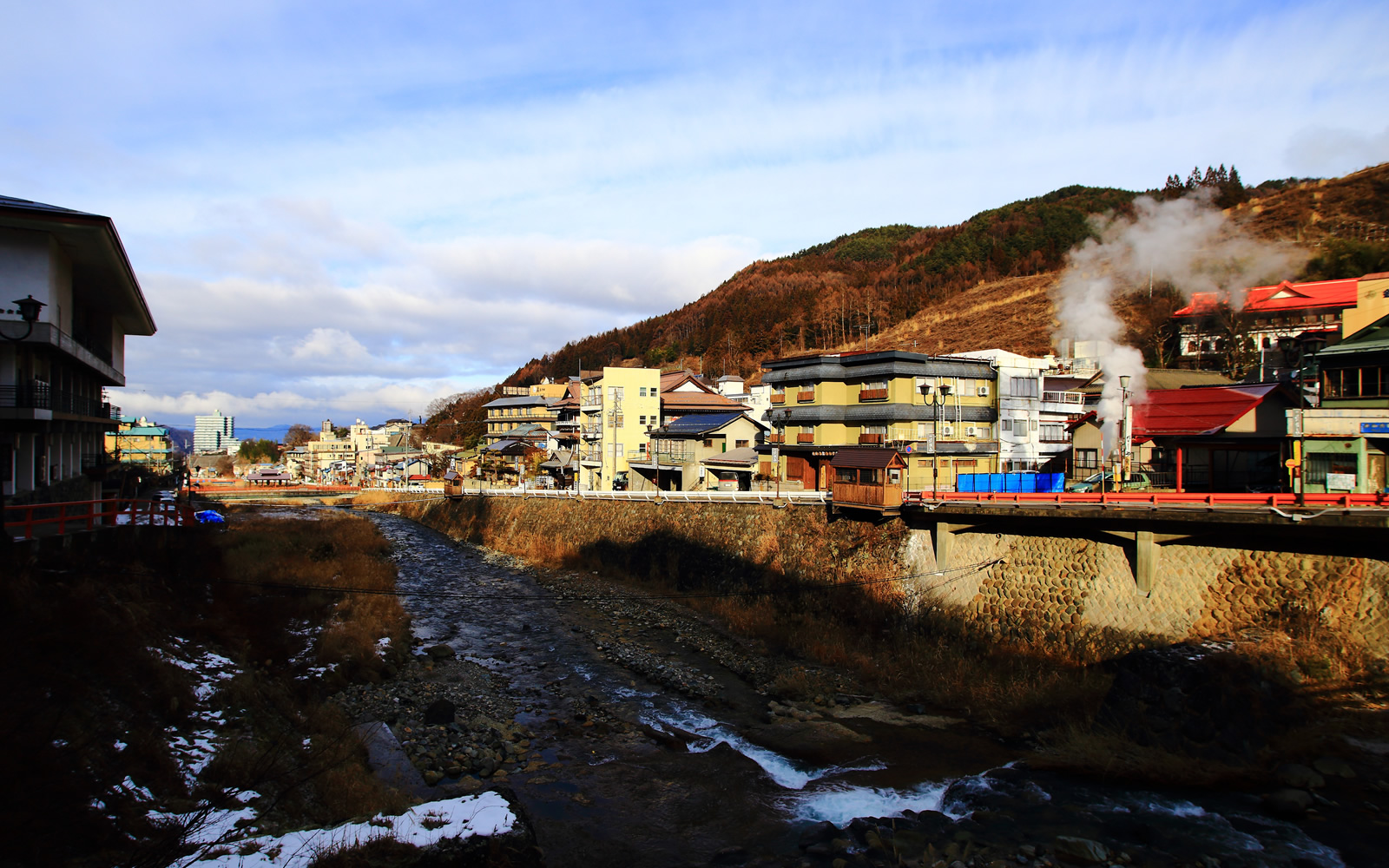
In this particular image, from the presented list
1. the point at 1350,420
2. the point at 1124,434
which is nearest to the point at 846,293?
the point at 1124,434

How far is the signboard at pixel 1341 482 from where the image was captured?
A: 766 inches

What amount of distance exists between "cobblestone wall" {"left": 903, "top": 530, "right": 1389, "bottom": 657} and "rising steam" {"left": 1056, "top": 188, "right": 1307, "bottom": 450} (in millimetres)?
9877

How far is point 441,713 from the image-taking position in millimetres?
17062

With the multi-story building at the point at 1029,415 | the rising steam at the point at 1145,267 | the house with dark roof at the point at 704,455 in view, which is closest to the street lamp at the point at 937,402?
the multi-story building at the point at 1029,415

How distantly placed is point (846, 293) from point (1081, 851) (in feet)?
371

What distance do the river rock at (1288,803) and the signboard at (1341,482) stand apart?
40.4 feet

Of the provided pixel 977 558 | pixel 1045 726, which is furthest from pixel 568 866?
pixel 977 558

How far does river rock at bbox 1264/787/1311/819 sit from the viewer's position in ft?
37.3

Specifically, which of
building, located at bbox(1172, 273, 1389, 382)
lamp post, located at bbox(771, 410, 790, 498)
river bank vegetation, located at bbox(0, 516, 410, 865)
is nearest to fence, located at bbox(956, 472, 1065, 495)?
lamp post, located at bbox(771, 410, 790, 498)

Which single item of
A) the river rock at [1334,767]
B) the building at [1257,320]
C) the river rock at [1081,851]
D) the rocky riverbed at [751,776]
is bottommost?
the rocky riverbed at [751,776]

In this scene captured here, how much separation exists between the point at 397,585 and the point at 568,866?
85.4 feet

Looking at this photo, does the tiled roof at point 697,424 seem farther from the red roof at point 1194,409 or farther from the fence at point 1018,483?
the red roof at point 1194,409

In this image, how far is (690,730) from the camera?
1677cm

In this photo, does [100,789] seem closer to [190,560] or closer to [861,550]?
[190,560]
